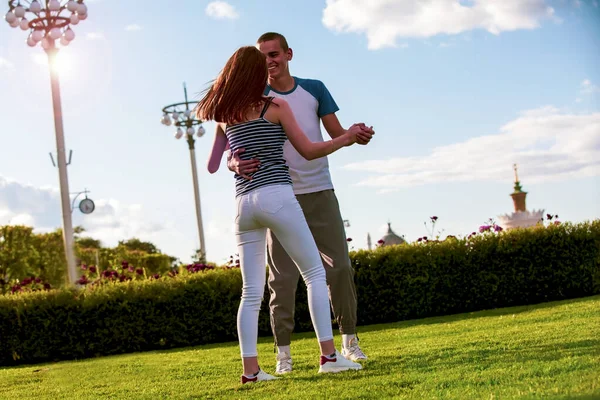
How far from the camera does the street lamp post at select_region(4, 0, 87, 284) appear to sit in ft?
49.1

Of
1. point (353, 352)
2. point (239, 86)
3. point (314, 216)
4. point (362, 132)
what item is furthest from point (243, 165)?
point (353, 352)

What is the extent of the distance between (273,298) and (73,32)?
1151 cm

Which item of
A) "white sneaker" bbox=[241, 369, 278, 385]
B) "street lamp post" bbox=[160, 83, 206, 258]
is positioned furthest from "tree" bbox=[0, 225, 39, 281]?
"white sneaker" bbox=[241, 369, 278, 385]

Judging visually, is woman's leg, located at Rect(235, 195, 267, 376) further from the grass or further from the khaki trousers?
the khaki trousers

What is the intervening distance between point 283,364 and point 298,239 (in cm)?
107

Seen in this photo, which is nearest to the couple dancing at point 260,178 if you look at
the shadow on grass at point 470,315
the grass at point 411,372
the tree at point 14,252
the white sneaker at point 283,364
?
the grass at point 411,372

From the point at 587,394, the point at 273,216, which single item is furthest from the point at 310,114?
the point at 587,394

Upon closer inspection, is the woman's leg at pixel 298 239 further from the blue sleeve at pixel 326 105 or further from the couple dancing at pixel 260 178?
the blue sleeve at pixel 326 105

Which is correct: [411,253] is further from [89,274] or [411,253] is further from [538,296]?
[89,274]

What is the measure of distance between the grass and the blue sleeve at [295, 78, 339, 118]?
1.58 m

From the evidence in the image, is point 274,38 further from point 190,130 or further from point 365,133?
point 190,130

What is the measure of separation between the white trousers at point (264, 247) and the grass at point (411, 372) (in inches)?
12.2

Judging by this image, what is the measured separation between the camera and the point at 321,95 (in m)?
5.05

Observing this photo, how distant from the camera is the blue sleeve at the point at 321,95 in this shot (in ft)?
16.5
